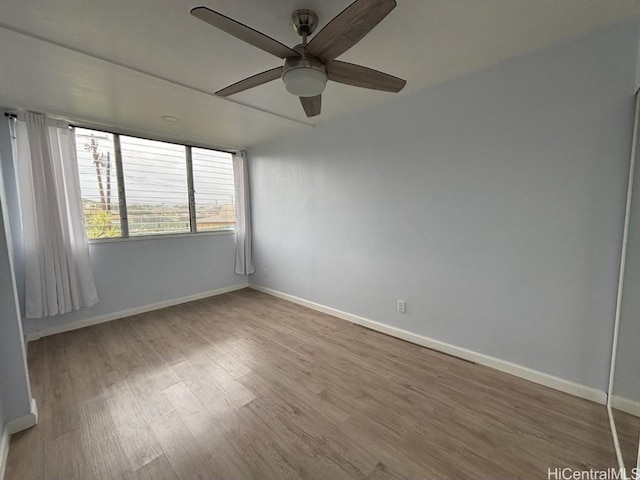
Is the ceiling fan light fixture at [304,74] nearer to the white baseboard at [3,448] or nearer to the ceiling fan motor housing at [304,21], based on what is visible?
Answer: the ceiling fan motor housing at [304,21]

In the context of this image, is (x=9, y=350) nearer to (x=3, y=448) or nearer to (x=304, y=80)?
(x=3, y=448)

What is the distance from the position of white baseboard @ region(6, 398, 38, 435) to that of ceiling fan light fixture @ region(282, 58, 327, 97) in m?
2.55

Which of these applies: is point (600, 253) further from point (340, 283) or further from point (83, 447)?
point (83, 447)

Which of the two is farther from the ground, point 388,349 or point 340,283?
point 340,283

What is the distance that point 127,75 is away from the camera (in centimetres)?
200

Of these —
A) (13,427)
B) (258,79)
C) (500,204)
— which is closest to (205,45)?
(258,79)

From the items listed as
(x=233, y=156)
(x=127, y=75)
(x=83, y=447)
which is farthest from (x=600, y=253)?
(x=233, y=156)

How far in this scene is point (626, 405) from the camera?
1.57 meters

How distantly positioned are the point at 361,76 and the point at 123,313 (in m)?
3.83

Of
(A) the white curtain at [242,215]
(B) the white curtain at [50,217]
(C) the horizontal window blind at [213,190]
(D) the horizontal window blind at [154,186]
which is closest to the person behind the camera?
(B) the white curtain at [50,217]

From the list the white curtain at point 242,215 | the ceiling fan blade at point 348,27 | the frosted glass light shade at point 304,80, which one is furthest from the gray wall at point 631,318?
the white curtain at point 242,215

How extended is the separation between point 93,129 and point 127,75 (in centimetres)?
160

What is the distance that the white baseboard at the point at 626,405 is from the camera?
152cm

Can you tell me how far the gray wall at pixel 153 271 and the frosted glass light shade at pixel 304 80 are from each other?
3.14 m
